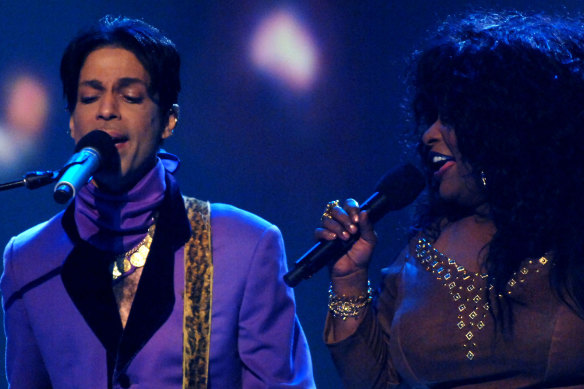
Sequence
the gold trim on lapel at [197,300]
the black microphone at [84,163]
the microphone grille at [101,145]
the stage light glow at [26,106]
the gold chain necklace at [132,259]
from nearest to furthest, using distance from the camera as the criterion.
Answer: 1. the black microphone at [84,163]
2. the microphone grille at [101,145]
3. the gold trim on lapel at [197,300]
4. the gold chain necklace at [132,259]
5. the stage light glow at [26,106]

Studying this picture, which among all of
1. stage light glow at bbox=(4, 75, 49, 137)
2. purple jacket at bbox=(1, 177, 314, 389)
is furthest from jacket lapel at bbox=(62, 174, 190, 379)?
stage light glow at bbox=(4, 75, 49, 137)

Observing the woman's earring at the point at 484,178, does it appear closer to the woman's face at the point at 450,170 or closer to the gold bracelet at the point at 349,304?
the woman's face at the point at 450,170

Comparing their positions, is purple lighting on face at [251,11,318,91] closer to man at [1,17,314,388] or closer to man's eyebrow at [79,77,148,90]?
man at [1,17,314,388]

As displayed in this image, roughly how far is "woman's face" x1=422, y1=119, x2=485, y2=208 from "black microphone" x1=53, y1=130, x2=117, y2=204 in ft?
2.64

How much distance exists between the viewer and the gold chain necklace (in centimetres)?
202

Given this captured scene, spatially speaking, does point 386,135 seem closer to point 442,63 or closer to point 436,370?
point 442,63

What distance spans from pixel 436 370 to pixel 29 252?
121 centimetres

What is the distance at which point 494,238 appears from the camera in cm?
178

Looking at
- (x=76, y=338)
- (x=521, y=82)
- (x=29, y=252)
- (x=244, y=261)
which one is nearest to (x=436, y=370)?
(x=244, y=261)

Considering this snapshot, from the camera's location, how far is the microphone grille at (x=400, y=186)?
1711 millimetres

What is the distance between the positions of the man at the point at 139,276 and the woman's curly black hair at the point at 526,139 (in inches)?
25.6

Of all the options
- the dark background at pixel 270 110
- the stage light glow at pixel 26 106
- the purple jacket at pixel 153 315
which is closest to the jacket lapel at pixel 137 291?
the purple jacket at pixel 153 315

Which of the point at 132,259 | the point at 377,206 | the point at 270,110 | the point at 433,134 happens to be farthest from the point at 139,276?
the point at 270,110

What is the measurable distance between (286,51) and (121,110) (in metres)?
0.97
